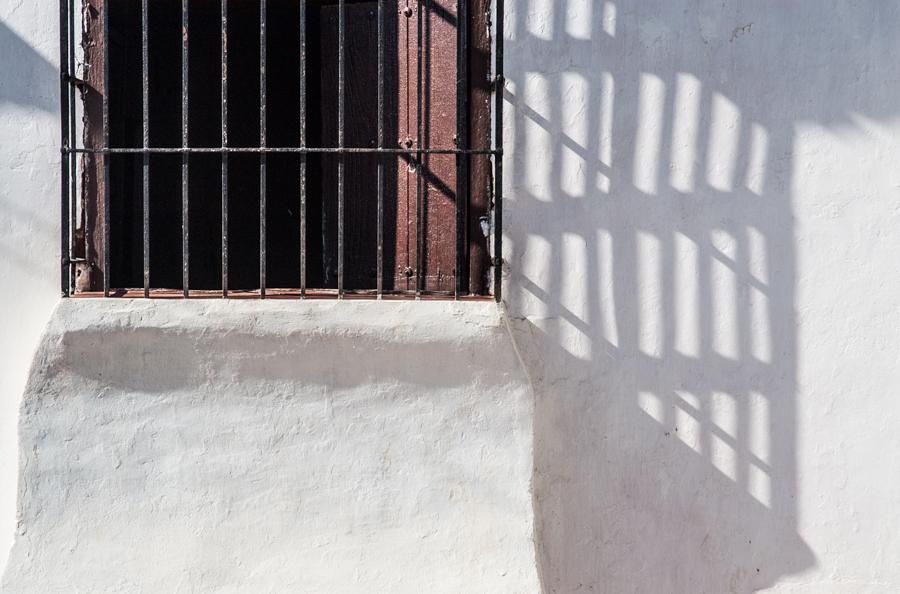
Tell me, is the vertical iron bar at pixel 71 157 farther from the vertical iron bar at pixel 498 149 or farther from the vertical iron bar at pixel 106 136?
the vertical iron bar at pixel 498 149

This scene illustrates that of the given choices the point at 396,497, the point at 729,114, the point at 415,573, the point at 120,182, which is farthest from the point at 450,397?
the point at 120,182

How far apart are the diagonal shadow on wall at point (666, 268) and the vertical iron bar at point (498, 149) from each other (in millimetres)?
69

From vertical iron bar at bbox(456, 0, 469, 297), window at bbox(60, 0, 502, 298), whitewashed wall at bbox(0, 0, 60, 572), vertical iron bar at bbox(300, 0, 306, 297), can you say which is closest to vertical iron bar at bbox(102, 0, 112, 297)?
window at bbox(60, 0, 502, 298)

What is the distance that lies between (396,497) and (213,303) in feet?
2.82

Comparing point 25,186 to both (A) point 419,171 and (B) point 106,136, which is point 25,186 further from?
A: (A) point 419,171

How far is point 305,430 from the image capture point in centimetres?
247

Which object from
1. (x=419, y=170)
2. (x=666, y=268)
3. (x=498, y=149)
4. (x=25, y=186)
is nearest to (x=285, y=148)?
(x=419, y=170)

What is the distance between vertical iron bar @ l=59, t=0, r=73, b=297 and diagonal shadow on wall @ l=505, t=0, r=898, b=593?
1467 millimetres

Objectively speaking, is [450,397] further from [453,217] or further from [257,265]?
[257,265]

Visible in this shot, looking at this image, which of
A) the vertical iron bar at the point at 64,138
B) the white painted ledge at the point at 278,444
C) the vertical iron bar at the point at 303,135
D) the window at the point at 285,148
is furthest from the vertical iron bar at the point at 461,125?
the vertical iron bar at the point at 64,138

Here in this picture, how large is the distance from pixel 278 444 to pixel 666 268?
4.65 feet

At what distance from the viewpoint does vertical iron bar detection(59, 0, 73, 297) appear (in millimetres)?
2490

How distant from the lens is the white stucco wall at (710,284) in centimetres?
257

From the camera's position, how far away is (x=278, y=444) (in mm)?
2473
